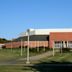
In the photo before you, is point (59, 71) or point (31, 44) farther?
point (31, 44)

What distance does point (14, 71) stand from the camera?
30000mm

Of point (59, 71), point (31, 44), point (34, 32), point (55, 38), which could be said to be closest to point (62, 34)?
point (55, 38)

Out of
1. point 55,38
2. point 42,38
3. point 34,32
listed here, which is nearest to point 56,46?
point 55,38

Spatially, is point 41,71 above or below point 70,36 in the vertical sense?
below

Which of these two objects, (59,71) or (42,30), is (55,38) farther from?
(59,71)

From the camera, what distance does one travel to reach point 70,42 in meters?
107

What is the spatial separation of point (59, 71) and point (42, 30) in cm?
9940

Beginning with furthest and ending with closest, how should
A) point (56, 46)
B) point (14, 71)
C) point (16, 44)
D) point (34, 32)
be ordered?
point (34, 32) → point (16, 44) → point (56, 46) → point (14, 71)

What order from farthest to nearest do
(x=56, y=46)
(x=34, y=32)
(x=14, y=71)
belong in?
(x=34, y=32) < (x=56, y=46) < (x=14, y=71)

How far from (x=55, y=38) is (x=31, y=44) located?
878 cm

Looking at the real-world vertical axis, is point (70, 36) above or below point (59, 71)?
above

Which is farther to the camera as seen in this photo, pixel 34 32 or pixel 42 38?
pixel 34 32

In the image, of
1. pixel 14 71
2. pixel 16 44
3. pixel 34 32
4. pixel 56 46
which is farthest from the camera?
pixel 34 32

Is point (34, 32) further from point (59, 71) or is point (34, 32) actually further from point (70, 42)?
point (59, 71)
